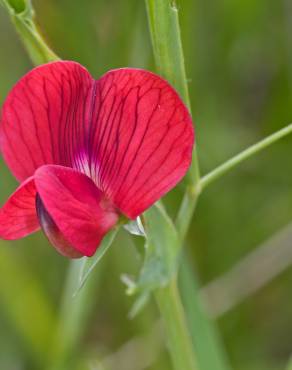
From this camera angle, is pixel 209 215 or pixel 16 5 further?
pixel 209 215

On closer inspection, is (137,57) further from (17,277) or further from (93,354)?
(93,354)

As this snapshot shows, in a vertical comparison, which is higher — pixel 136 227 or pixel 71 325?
pixel 136 227

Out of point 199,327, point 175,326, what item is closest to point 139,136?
point 175,326

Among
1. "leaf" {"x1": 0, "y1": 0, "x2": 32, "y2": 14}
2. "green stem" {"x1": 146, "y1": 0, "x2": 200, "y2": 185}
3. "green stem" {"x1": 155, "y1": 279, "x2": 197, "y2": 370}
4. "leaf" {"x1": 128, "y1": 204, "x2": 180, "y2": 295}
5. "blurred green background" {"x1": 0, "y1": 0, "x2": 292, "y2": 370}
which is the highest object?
"leaf" {"x1": 0, "y1": 0, "x2": 32, "y2": 14}

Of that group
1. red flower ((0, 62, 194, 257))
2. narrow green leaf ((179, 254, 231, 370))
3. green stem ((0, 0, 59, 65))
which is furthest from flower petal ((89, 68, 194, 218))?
narrow green leaf ((179, 254, 231, 370))

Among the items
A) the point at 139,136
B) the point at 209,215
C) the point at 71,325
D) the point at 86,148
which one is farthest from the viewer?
the point at 209,215

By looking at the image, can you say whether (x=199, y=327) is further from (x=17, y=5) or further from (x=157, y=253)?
(x=17, y=5)

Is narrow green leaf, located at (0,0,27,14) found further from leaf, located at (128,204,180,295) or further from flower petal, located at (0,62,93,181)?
leaf, located at (128,204,180,295)
